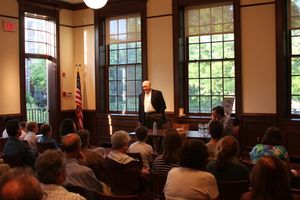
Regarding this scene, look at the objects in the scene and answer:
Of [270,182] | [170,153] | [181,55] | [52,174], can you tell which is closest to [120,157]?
[170,153]

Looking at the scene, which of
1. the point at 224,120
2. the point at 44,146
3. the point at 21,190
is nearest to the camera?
the point at 21,190

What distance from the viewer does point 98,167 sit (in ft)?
12.9

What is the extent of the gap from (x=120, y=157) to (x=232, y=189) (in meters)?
1.23

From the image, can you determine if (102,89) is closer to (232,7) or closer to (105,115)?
(105,115)

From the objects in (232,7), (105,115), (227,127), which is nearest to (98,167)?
(227,127)

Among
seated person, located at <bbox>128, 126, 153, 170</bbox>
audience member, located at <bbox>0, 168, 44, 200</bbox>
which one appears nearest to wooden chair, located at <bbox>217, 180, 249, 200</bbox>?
seated person, located at <bbox>128, 126, 153, 170</bbox>

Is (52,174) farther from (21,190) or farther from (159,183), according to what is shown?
(159,183)

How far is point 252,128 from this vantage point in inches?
305

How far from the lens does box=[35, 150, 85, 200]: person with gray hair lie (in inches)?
91.8

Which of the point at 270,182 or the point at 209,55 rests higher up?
the point at 209,55

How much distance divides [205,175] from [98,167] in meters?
1.46

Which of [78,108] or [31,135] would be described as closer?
[31,135]

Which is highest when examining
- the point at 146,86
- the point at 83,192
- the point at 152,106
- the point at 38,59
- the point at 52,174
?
the point at 38,59

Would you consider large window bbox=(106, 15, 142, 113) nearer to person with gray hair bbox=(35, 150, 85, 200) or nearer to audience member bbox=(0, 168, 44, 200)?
person with gray hair bbox=(35, 150, 85, 200)
